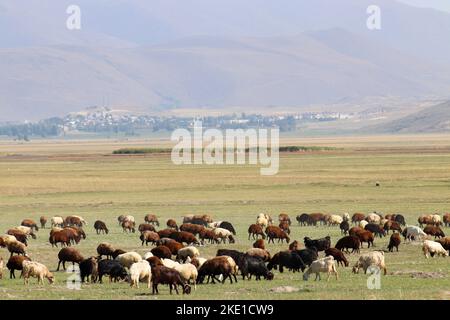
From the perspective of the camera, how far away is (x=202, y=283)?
74.7 feet

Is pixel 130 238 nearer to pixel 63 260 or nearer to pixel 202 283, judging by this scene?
pixel 63 260

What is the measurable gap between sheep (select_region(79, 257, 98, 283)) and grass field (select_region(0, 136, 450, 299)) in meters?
0.41

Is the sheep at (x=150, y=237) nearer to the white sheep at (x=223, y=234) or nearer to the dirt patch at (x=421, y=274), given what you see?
the white sheep at (x=223, y=234)

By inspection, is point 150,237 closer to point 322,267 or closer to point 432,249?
point 432,249

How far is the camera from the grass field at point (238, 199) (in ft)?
70.1

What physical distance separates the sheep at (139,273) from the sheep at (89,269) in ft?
4.72

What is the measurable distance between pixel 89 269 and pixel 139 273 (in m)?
1.79

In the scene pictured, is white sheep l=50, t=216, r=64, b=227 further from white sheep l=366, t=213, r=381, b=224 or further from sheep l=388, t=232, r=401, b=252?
sheep l=388, t=232, r=401, b=252

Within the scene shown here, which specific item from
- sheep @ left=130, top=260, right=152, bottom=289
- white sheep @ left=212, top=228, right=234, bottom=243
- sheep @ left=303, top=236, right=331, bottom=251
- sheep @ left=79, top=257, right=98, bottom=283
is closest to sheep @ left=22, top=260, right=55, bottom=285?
sheep @ left=79, top=257, right=98, bottom=283

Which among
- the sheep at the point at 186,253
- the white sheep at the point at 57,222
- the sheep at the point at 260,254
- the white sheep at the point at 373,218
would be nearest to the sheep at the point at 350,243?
the sheep at the point at 260,254

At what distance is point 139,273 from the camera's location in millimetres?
22141

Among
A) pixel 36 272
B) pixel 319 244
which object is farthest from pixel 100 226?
pixel 36 272
